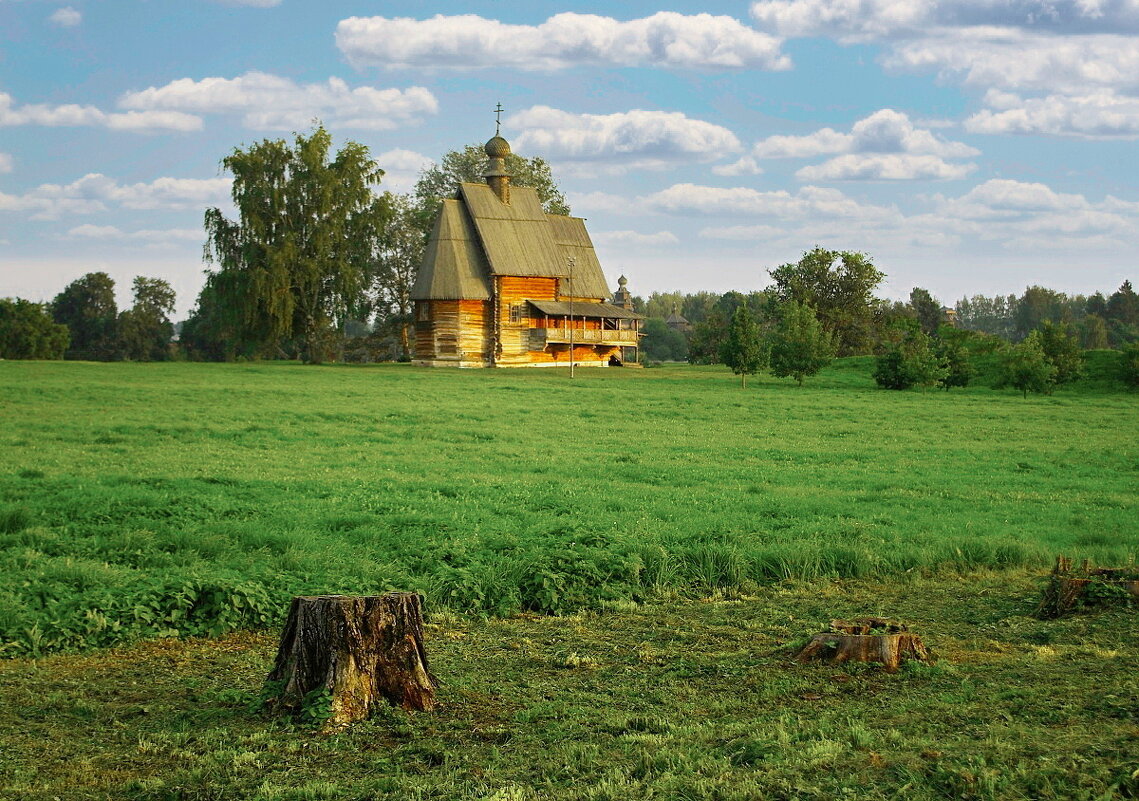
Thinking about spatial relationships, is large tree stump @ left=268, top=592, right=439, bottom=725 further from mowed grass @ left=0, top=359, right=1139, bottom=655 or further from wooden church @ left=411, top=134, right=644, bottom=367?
wooden church @ left=411, top=134, right=644, bottom=367

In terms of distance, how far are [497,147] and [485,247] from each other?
8.33 m

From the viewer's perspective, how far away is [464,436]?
79.7 ft

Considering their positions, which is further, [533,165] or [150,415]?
[533,165]

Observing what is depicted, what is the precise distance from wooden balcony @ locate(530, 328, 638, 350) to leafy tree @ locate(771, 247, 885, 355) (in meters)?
19.2

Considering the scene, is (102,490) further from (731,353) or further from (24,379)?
(731,353)

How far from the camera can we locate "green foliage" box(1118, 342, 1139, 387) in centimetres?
5022

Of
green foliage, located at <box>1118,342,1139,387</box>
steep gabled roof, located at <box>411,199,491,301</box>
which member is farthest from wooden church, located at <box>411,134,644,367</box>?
green foliage, located at <box>1118,342,1139,387</box>

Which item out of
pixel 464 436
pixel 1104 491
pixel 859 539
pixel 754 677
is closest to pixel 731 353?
pixel 464 436

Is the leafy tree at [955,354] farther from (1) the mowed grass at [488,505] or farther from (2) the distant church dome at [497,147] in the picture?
(2) the distant church dome at [497,147]

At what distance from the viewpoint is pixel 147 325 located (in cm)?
9612

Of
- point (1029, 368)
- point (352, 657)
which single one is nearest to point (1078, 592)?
point (352, 657)

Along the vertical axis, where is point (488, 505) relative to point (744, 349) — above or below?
below

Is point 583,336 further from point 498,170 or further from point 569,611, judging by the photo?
point 569,611

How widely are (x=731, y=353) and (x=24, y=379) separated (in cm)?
3068
